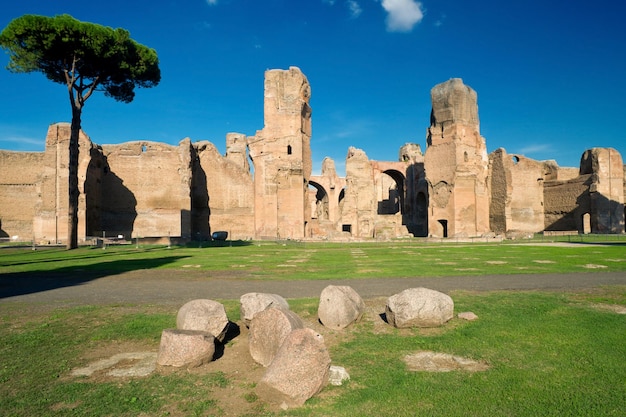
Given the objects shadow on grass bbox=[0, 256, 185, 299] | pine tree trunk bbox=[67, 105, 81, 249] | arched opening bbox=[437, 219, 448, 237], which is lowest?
shadow on grass bbox=[0, 256, 185, 299]

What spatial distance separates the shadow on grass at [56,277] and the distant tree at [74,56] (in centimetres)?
888

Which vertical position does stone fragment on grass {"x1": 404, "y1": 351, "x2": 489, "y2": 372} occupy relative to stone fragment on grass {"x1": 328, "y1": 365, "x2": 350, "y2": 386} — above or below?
below

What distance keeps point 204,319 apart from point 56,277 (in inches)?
295

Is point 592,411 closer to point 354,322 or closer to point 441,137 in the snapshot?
point 354,322

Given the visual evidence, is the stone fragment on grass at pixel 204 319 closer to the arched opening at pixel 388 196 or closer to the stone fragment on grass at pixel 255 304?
the stone fragment on grass at pixel 255 304

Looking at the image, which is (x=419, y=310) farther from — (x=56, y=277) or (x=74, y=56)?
(x=74, y=56)

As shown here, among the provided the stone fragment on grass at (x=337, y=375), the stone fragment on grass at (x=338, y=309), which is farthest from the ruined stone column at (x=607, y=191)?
the stone fragment on grass at (x=337, y=375)

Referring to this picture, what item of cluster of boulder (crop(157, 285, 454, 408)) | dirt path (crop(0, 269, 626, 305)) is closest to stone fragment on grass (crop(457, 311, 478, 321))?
cluster of boulder (crop(157, 285, 454, 408))

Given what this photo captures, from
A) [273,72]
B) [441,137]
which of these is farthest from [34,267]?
[441,137]

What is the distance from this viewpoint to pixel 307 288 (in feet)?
25.3

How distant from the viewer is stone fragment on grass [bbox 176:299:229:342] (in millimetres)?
4250

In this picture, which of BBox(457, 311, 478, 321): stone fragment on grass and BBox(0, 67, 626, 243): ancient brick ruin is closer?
BBox(457, 311, 478, 321): stone fragment on grass

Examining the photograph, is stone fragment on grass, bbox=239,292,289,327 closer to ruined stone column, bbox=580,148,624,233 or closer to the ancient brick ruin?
the ancient brick ruin

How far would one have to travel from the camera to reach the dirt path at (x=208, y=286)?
701 cm
